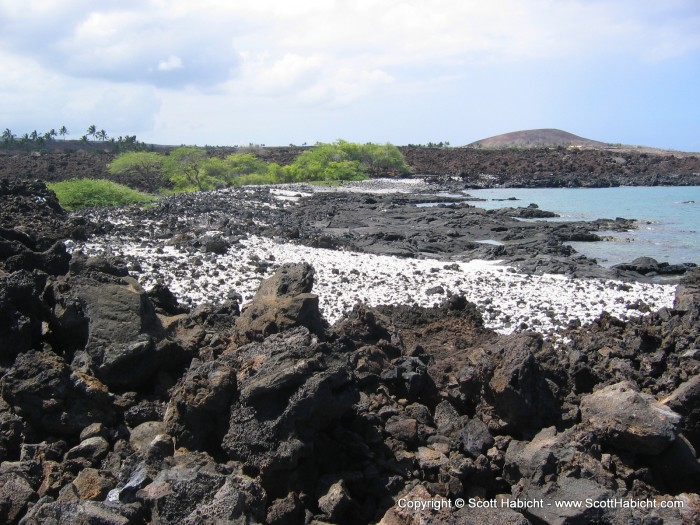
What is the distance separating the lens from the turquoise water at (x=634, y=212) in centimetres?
2058

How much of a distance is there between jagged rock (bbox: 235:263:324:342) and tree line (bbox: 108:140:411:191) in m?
38.6

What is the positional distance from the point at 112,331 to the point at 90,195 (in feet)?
74.9

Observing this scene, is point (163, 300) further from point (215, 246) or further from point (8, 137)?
point (8, 137)

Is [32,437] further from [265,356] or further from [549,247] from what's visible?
[549,247]

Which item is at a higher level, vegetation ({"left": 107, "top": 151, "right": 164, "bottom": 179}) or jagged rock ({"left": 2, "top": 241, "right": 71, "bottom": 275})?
vegetation ({"left": 107, "top": 151, "right": 164, "bottom": 179})

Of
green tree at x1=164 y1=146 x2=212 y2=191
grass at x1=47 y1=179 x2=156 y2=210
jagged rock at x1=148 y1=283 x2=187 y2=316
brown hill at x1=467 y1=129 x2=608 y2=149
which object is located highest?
brown hill at x1=467 y1=129 x2=608 y2=149

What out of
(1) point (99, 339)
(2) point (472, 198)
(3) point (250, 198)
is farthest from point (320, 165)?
(1) point (99, 339)

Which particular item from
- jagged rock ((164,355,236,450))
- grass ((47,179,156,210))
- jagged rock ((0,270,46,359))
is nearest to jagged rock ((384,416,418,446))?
jagged rock ((164,355,236,450))

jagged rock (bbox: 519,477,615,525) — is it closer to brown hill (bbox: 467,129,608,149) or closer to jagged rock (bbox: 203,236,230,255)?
jagged rock (bbox: 203,236,230,255)

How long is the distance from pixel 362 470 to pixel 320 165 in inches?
1896

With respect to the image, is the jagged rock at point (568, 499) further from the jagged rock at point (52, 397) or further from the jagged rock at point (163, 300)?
the jagged rock at point (163, 300)

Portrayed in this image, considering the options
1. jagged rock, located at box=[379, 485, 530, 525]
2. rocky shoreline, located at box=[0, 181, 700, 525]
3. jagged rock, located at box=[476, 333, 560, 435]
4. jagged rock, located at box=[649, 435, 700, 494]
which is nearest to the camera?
jagged rock, located at box=[379, 485, 530, 525]

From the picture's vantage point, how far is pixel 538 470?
16.3 ft

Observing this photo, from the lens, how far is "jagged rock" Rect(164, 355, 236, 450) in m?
5.15
